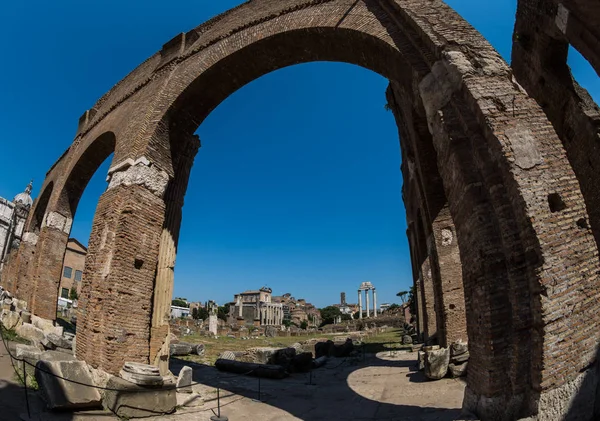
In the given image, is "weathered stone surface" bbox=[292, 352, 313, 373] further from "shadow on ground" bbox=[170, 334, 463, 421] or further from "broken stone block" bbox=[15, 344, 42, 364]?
"broken stone block" bbox=[15, 344, 42, 364]

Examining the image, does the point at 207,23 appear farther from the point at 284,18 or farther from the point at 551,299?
the point at 551,299

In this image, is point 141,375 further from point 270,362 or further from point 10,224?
point 10,224

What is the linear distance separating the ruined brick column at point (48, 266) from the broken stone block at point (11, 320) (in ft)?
1.78

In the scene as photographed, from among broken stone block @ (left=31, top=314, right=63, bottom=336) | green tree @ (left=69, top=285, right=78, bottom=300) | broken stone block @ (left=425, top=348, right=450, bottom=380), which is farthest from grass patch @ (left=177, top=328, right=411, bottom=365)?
green tree @ (left=69, top=285, right=78, bottom=300)

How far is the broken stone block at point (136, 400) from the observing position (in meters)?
4.99

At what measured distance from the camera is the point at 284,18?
23.4ft

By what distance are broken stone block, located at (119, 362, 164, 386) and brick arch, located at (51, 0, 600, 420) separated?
434mm

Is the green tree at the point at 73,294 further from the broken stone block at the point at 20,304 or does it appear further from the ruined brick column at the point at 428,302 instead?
the ruined brick column at the point at 428,302

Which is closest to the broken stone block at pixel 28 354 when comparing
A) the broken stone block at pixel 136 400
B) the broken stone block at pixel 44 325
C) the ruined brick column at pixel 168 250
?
the ruined brick column at pixel 168 250

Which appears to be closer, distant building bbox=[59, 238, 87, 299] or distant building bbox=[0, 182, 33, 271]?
distant building bbox=[0, 182, 33, 271]

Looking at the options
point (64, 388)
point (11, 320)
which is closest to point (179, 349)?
point (11, 320)

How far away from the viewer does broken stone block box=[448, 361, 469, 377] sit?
680 cm

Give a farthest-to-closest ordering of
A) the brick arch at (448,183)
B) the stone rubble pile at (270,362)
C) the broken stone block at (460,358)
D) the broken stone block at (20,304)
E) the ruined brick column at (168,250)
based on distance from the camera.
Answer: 1. the broken stone block at (20,304)
2. the stone rubble pile at (270,362)
3. the broken stone block at (460,358)
4. the ruined brick column at (168,250)
5. the brick arch at (448,183)

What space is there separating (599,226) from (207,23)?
32.2 ft
